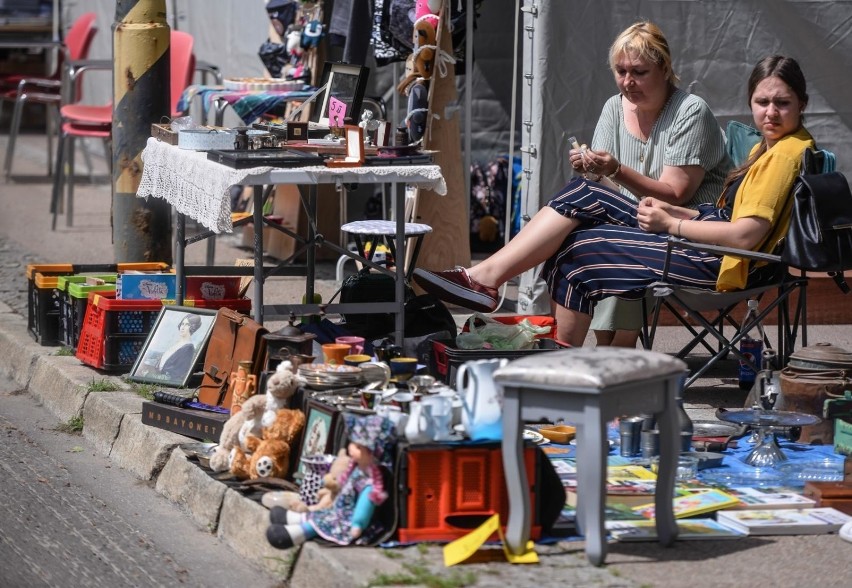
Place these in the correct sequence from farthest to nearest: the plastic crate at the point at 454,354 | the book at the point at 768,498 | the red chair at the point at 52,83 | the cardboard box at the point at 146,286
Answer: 1. the red chair at the point at 52,83
2. the cardboard box at the point at 146,286
3. the plastic crate at the point at 454,354
4. the book at the point at 768,498

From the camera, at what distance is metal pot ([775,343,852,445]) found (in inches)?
197

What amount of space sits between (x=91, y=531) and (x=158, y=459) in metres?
Answer: 0.58

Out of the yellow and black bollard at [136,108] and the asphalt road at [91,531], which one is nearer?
the asphalt road at [91,531]

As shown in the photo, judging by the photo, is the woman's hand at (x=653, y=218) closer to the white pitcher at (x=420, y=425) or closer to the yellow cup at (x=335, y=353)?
the yellow cup at (x=335, y=353)

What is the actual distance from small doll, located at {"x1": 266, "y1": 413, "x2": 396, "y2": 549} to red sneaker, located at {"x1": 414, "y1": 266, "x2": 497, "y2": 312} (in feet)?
6.05

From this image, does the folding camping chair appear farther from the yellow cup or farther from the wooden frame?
the yellow cup

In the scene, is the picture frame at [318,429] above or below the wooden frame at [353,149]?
below

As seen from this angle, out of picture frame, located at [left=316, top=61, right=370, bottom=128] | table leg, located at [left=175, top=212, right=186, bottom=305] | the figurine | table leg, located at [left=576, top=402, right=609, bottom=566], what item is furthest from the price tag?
table leg, located at [left=576, top=402, right=609, bottom=566]

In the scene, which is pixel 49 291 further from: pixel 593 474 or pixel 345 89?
pixel 593 474

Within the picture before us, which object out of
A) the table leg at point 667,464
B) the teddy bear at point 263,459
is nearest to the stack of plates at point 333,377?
the teddy bear at point 263,459

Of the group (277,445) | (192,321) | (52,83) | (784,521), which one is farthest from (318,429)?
(52,83)

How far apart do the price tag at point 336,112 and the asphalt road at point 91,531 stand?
180 centimetres

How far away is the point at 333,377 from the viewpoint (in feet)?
14.4

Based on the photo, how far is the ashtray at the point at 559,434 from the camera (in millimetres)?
5008
